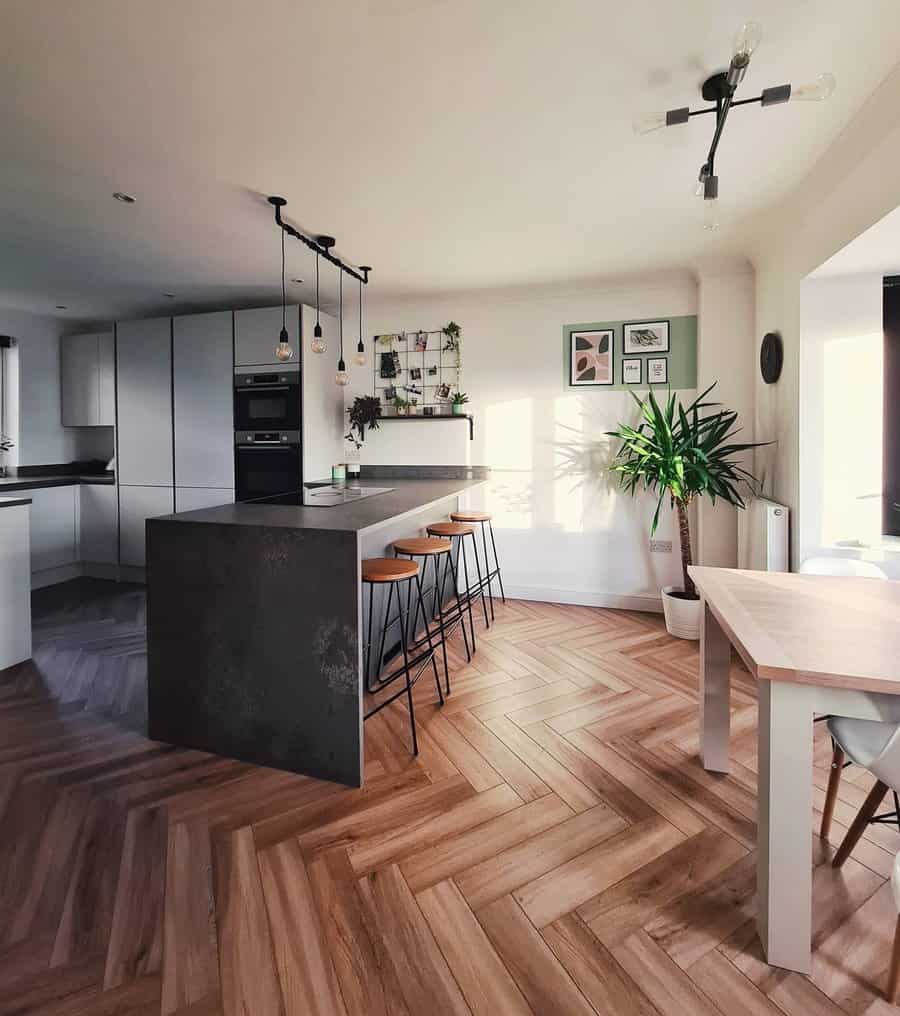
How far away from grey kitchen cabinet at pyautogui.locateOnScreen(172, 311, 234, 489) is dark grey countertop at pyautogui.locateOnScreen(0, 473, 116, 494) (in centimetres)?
98

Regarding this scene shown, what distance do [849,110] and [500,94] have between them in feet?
4.36

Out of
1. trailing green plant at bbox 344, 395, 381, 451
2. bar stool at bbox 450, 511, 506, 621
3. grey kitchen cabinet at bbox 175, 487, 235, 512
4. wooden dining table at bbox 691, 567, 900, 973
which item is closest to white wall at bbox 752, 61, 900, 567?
wooden dining table at bbox 691, 567, 900, 973

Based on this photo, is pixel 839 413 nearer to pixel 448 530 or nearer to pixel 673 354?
pixel 673 354

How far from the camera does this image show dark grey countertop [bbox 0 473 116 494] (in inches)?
179

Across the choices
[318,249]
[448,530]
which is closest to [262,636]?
[448,530]

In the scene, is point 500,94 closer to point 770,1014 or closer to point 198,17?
point 198,17

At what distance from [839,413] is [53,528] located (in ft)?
19.9

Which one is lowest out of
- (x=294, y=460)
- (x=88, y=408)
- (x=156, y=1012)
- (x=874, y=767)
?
(x=156, y=1012)

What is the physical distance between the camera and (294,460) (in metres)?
4.32

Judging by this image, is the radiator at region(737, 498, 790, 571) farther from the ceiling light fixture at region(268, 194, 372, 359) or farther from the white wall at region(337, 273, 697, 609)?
the ceiling light fixture at region(268, 194, 372, 359)

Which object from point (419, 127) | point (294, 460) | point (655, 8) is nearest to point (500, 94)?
point (419, 127)

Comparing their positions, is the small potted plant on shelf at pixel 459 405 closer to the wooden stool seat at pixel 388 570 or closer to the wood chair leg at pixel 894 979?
the wooden stool seat at pixel 388 570

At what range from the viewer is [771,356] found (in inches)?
128

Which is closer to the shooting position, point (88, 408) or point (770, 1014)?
point (770, 1014)
